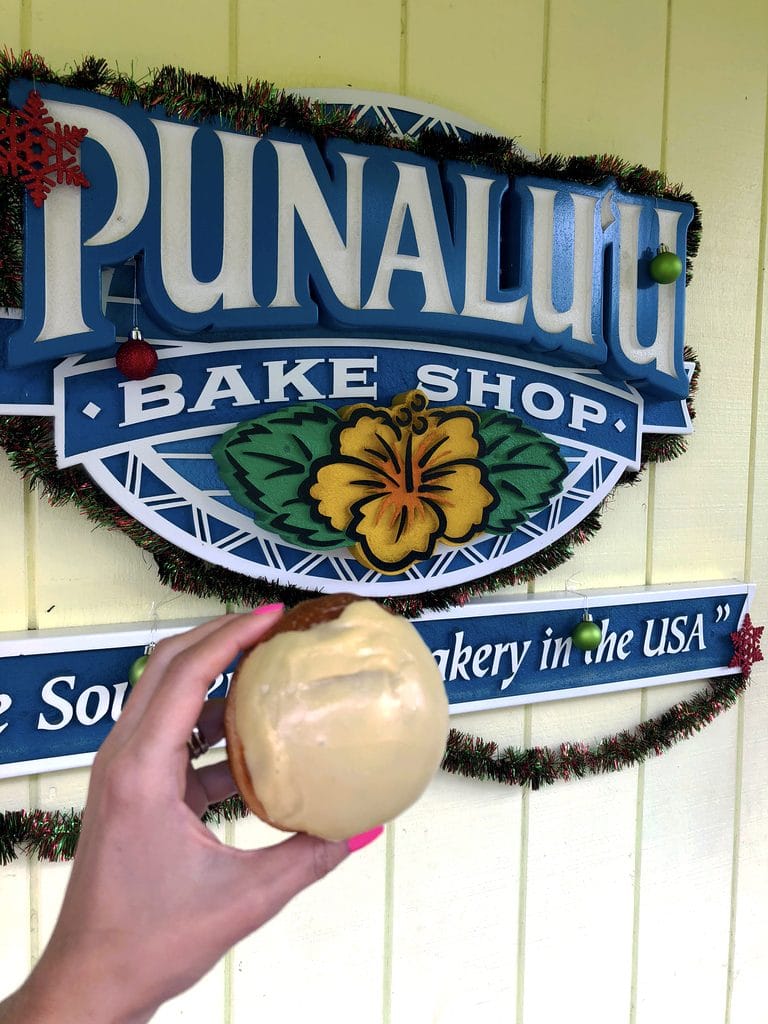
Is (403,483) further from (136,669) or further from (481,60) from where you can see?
(481,60)

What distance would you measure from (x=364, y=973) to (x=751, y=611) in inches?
28.5

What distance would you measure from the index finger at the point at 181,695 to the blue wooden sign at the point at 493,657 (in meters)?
0.33

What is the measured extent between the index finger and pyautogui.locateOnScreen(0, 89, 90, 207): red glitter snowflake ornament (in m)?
0.48

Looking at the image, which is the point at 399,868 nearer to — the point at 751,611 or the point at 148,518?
the point at 148,518

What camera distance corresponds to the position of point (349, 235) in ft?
2.73

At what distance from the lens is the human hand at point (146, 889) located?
377mm

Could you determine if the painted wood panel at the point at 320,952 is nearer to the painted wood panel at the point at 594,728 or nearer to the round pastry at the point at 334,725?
the painted wood panel at the point at 594,728

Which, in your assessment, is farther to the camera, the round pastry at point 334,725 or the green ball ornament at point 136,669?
the green ball ornament at point 136,669

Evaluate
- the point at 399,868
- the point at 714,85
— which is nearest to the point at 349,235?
the point at 714,85

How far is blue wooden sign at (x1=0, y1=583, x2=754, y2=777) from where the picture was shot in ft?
2.42

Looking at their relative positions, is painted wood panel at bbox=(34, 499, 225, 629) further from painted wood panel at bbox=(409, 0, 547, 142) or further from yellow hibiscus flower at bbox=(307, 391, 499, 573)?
painted wood panel at bbox=(409, 0, 547, 142)

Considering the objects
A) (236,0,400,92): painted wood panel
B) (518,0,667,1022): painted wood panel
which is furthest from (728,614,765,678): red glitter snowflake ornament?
(236,0,400,92): painted wood panel

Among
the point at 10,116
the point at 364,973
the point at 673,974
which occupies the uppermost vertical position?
the point at 10,116

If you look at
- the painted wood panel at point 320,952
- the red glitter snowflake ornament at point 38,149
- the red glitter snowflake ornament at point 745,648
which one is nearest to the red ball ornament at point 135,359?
the red glitter snowflake ornament at point 38,149
